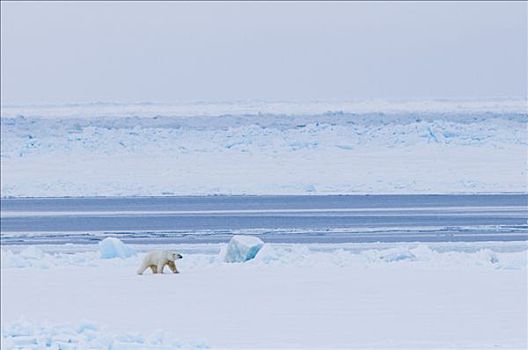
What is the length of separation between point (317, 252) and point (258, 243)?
119 cm

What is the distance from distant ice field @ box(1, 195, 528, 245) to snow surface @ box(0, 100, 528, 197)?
1.14 m

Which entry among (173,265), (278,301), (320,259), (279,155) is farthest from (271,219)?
(279,155)

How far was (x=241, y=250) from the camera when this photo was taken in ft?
30.4

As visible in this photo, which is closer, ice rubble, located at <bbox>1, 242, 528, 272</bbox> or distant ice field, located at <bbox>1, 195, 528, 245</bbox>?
ice rubble, located at <bbox>1, 242, 528, 272</bbox>

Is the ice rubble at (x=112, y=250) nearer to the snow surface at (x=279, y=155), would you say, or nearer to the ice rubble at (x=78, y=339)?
the ice rubble at (x=78, y=339)

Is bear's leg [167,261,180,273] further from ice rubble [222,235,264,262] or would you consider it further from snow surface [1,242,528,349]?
ice rubble [222,235,264,262]

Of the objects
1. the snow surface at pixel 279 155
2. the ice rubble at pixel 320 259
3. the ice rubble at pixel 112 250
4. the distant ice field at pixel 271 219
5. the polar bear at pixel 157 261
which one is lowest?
the polar bear at pixel 157 261

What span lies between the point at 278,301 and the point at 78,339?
6.28 ft

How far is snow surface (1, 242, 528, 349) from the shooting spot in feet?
18.3

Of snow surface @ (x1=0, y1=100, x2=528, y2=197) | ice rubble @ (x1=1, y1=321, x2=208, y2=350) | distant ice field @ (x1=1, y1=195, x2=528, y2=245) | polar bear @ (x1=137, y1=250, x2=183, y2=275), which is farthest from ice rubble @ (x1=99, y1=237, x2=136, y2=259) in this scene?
snow surface @ (x1=0, y1=100, x2=528, y2=197)

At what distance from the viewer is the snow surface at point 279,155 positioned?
19.8m

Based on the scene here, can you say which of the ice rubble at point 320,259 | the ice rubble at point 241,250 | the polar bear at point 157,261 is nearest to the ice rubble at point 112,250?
the ice rubble at point 320,259

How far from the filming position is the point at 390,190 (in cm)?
1973

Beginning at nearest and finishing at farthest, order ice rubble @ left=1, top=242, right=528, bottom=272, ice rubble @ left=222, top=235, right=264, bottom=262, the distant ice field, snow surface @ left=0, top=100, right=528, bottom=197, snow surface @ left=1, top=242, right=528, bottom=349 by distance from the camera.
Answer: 1. snow surface @ left=1, top=242, right=528, bottom=349
2. ice rubble @ left=1, top=242, right=528, bottom=272
3. ice rubble @ left=222, top=235, right=264, bottom=262
4. the distant ice field
5. snow surface @ left=0, top=100, right=528, bottom=197
